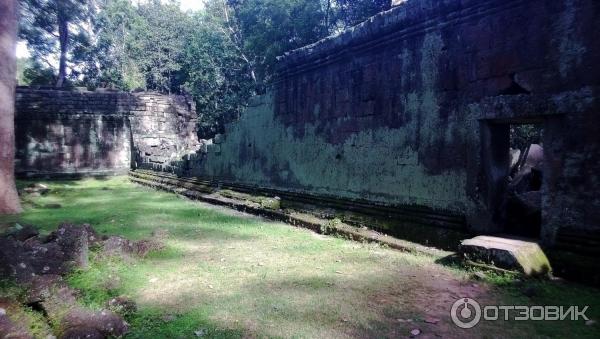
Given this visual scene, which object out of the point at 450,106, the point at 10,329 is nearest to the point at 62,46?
the point at 450,106

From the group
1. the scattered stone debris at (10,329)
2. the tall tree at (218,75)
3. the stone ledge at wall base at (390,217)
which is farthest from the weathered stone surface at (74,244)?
the tall tree at (218,75)

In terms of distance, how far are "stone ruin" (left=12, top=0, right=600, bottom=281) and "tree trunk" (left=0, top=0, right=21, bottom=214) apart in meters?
4.61

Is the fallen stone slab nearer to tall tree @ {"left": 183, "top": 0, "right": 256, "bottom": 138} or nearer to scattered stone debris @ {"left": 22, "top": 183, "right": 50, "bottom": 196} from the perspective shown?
scattered stone debris @ {"left": 22, "top": 183, "right": 50, "bottom": 196}

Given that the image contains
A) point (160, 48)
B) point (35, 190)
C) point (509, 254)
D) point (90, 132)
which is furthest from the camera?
point (160, 48)

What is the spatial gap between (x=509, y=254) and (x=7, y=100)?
27.6 feet

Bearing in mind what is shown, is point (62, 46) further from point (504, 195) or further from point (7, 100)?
point (504, 195)

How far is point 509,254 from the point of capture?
3.28 m

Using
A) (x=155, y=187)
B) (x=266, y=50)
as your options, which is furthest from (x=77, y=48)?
(x=155, y=187)

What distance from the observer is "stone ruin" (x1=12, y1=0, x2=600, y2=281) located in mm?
3377

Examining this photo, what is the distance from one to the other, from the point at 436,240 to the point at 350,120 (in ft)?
7.58

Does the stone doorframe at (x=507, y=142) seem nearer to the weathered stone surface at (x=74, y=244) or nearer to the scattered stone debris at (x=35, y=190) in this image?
the weathered stone surface at (x=74, y=244)

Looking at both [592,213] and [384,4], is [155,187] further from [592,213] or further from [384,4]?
[384,4]

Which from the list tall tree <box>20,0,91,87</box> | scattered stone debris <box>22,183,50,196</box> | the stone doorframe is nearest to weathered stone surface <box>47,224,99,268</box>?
the stone doorframe

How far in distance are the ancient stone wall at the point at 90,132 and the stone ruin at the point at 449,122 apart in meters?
9.30
